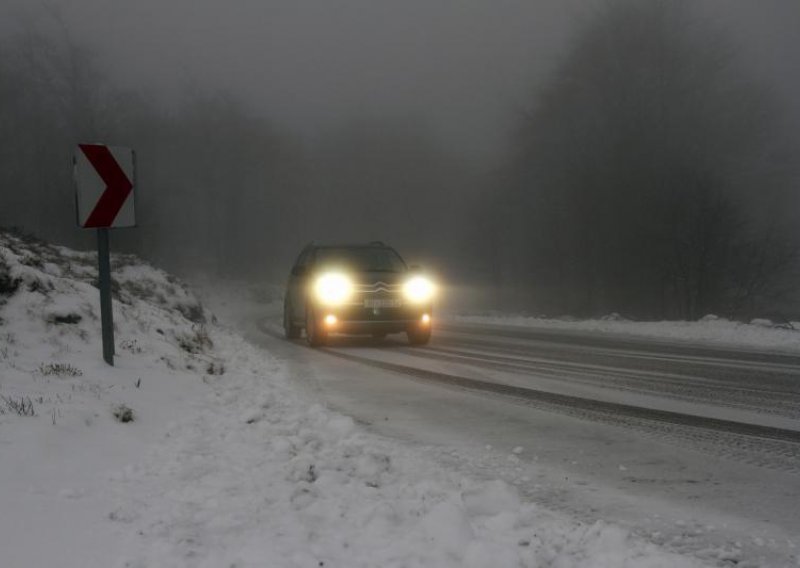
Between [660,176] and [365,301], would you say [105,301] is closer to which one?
[365,301]

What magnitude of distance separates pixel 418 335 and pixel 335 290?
5.73 ft

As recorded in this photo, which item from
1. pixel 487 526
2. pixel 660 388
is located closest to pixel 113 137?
pixel 660 388

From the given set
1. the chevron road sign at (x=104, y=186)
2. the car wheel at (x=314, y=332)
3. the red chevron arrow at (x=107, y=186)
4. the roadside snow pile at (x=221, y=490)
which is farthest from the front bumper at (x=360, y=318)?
the red chevron arrow at (x=107, y=186)

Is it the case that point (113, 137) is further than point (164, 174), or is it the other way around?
point (164, 174)

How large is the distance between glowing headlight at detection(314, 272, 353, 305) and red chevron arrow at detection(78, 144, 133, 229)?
5600mm

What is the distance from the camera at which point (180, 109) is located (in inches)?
2029

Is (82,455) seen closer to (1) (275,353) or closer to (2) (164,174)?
(1) (275,353)

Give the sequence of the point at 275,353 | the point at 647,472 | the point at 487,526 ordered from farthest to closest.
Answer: the point at 275,353 → the point at 647,472 → the point at 487,526

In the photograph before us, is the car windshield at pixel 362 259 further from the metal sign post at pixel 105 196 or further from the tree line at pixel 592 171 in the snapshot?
the tree line at pixel 592 171

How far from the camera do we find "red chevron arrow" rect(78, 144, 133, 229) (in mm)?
5848

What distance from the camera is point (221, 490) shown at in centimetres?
340

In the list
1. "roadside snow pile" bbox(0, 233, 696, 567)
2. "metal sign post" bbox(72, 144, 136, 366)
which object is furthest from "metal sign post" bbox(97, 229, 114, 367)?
"roadside snow pile" bbox(0, 233, 696, 567)

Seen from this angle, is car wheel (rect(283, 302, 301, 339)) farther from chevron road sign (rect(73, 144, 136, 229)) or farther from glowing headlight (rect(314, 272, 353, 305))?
chevron road sign (rect(73, 144, 136, 229))

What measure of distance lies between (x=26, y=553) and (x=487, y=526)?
1.97 meters
